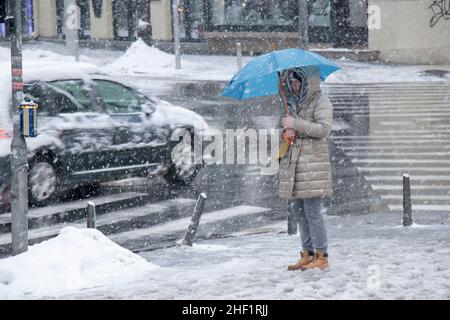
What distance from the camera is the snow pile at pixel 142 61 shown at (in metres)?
34.5

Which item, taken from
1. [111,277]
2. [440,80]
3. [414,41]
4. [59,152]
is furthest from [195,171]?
[414,41]

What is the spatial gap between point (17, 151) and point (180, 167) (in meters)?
5.56

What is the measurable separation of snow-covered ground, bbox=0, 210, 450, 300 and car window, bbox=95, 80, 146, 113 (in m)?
4.18

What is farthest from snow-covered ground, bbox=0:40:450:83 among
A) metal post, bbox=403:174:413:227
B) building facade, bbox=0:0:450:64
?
metal post, bbox=403:174:413:227

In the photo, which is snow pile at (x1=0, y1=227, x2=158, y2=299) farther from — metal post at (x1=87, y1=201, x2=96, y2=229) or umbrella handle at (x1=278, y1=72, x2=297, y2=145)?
umbrella handle at (x1=278, y1=72, x2=297, y2=145)

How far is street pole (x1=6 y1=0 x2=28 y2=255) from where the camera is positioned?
29.8 feet

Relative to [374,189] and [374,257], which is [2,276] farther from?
[374,189]

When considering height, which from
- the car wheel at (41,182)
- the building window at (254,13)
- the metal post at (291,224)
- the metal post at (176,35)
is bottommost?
the metal post at (291,224)

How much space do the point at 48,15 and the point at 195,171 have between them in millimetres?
33969

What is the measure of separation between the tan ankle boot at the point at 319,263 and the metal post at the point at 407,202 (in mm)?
3034

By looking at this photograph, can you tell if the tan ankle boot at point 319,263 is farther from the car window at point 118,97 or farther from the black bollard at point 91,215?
the car window at point 118,97

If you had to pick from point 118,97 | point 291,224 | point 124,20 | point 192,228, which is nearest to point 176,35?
point 124,20

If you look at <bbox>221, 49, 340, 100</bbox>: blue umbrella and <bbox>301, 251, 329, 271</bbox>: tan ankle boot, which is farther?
<bbox>301, 251, 329, 271</bbox>: tan ankle boot

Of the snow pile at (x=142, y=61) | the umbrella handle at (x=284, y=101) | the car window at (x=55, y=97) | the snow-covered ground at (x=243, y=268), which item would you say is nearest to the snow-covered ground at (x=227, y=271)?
the snow-covered ground at (x=243, y=268)
